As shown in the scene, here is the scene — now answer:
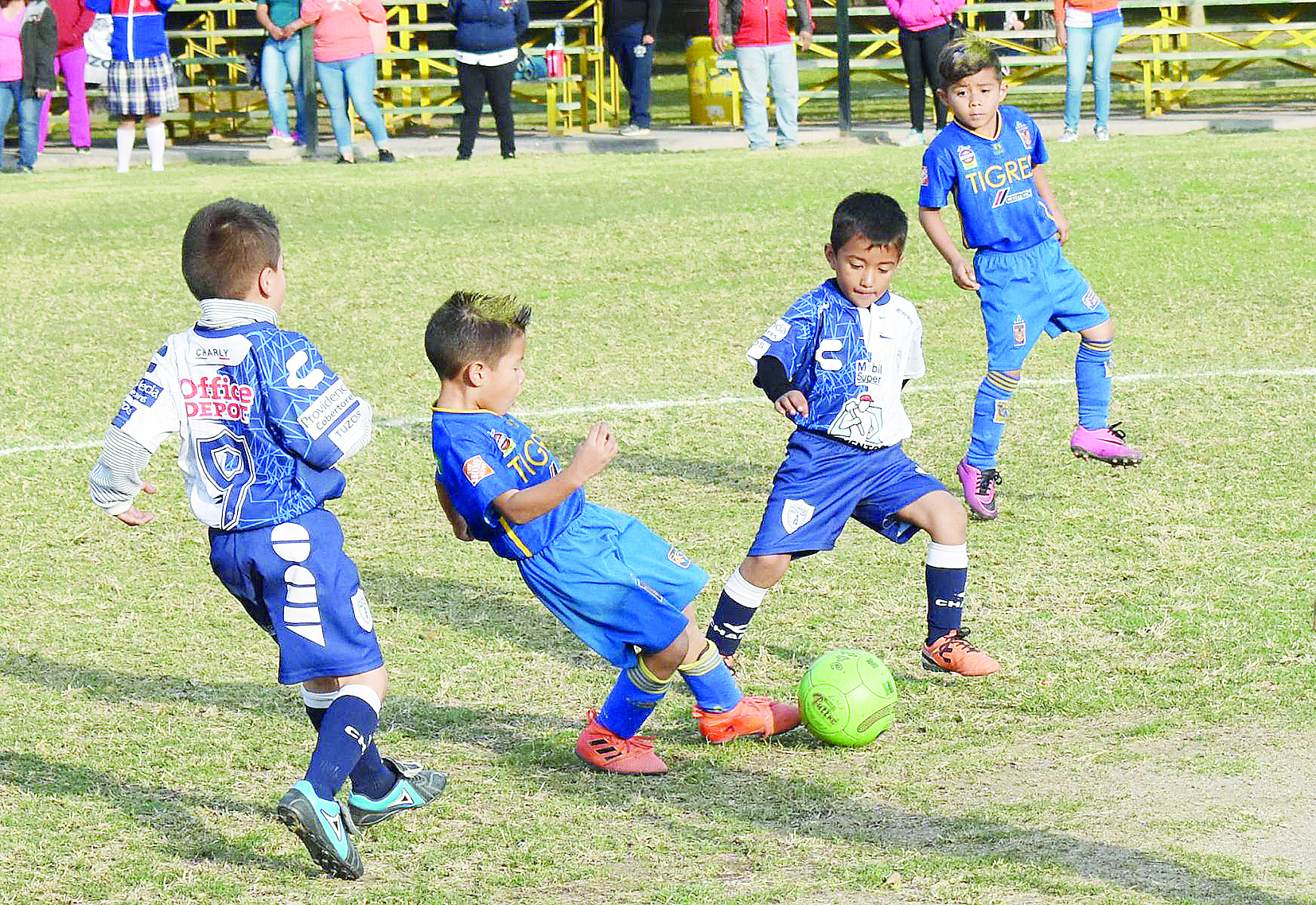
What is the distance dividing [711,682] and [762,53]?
529 inches

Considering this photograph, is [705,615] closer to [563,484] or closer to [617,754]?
[617,754]

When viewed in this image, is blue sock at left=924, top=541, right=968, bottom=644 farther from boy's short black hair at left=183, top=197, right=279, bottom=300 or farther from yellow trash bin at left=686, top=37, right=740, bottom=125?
yellow trash bin at left=686, top=37, right=740, bottom=125

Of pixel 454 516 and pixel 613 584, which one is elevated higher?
pixel 454 516

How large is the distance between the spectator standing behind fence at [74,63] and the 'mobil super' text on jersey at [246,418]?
52.1 feet

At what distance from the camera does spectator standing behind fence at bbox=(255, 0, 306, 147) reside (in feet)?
61.6

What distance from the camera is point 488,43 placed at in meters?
17.2

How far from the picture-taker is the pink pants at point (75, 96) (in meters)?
19.5

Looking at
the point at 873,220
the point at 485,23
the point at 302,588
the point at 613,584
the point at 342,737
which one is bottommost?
the point at 342,737

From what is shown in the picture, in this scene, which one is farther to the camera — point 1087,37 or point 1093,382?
point 1087,37

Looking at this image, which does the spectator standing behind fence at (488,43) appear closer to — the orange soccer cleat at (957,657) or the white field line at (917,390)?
the white field line at (917,390)

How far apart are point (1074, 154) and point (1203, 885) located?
13056 mm

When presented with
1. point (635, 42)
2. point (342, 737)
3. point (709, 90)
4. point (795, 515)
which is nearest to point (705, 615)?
point (795, 515)

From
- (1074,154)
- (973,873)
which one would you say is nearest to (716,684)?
(973,873)

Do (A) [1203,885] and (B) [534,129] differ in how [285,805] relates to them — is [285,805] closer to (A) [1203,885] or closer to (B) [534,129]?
(A) [1203,885]
